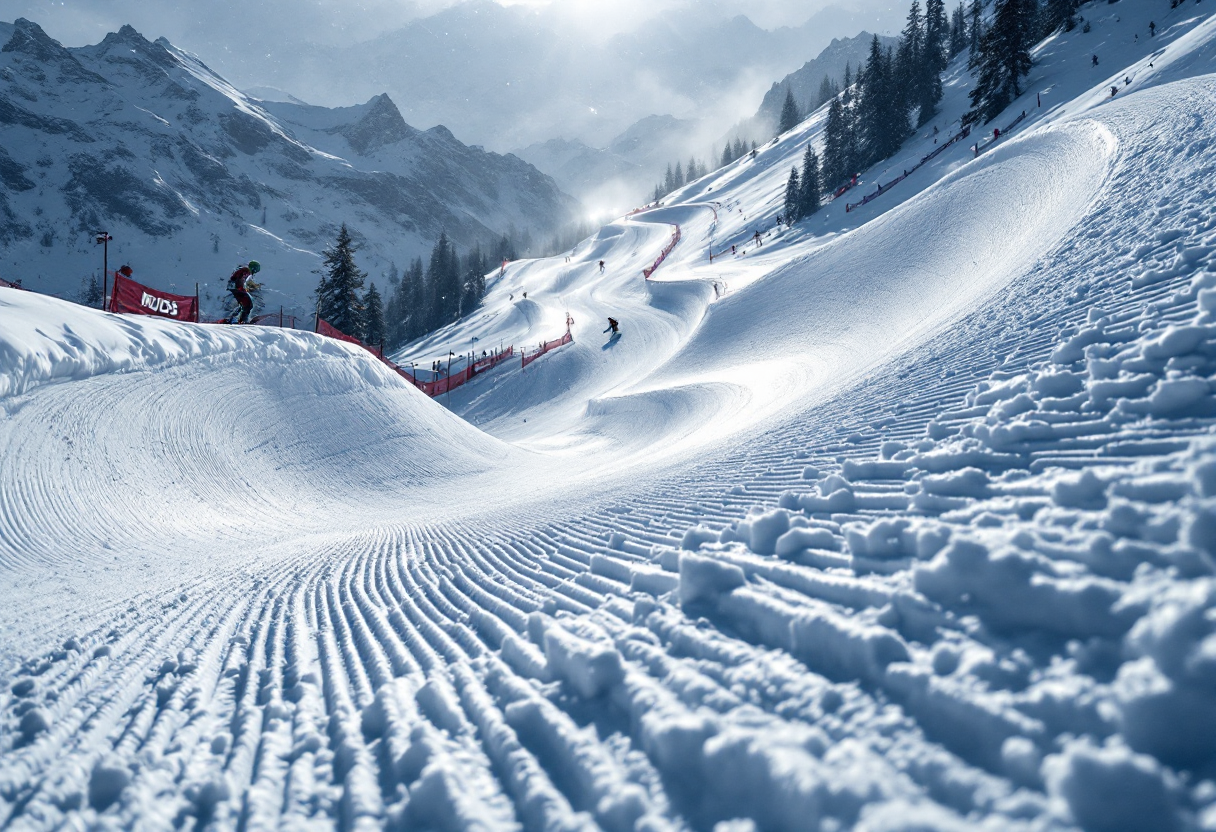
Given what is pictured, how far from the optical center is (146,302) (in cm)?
1306

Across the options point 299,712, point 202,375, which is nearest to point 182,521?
point 202,375

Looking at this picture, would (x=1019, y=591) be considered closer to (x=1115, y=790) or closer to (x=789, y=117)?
(x=1115, y=790)

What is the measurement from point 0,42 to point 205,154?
279 ft

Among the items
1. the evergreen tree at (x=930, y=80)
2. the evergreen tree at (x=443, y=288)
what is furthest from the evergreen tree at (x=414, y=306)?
the evergreen tree at (x=930, y=80)

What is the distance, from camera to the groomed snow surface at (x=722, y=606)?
1.47m

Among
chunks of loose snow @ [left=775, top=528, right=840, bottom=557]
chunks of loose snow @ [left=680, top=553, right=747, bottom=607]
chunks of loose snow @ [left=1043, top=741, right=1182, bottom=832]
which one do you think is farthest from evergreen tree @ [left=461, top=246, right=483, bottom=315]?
chunks of loose snow @ [left=1043, top=741, right=1182, bottom=832]

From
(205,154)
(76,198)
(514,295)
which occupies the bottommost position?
(514,295)

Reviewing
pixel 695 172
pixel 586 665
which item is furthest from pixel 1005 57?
pixel 695 172

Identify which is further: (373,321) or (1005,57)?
(373,321)

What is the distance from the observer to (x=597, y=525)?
5.59m

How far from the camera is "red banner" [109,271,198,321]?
1214 cm

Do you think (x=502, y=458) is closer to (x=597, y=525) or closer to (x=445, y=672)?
(x=597, y=525)

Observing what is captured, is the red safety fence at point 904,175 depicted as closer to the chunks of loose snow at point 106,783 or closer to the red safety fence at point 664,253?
the red safety fence at point 664,253

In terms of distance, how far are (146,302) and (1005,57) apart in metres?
46.6
